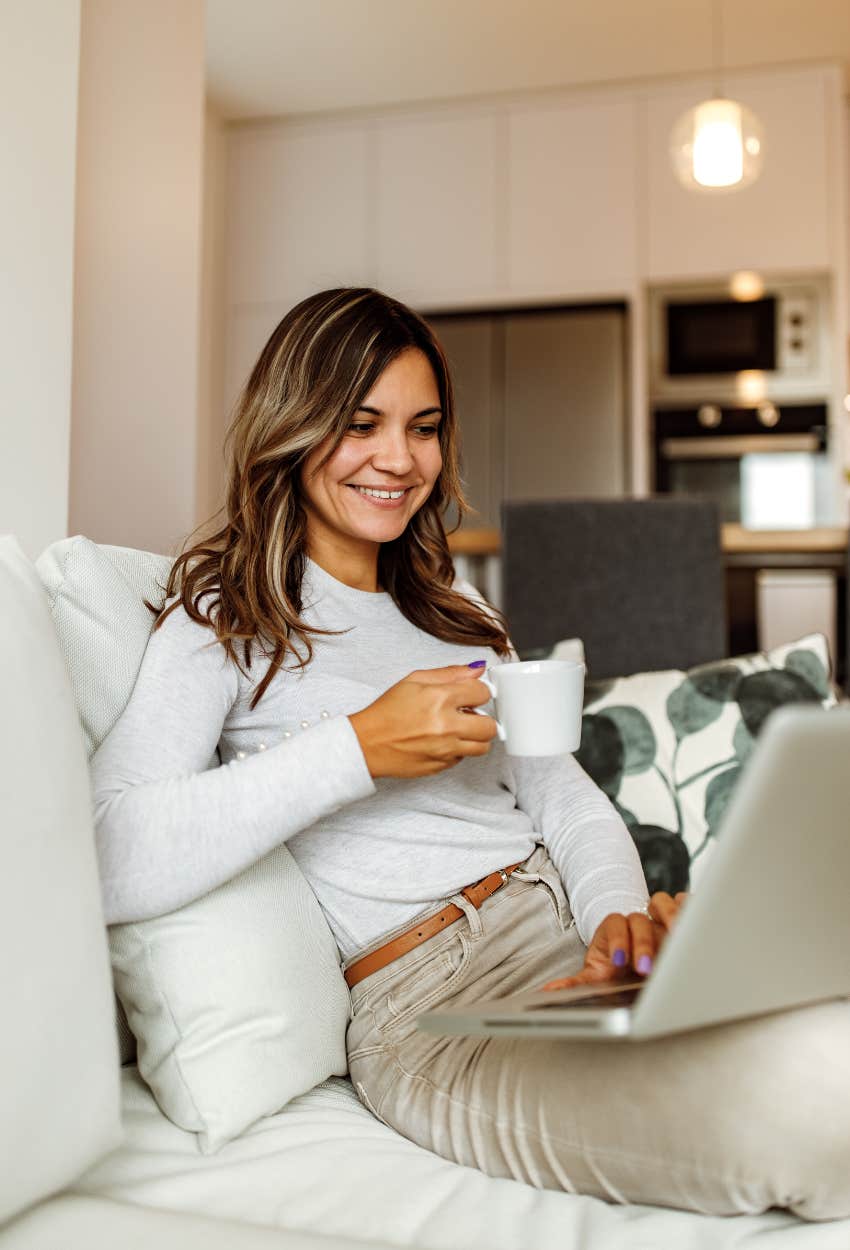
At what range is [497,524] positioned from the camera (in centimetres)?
454

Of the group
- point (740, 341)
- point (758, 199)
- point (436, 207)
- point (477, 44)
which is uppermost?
point (477, 44)

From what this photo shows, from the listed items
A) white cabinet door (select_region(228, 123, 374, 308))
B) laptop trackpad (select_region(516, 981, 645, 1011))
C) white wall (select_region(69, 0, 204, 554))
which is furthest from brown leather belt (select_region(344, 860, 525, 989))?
white cabinet door (select_region(228, 123, 374, 308))

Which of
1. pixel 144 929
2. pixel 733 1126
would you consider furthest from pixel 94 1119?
pixel 733 1126

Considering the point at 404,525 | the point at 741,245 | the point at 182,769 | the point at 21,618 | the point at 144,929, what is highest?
the point at 741,245

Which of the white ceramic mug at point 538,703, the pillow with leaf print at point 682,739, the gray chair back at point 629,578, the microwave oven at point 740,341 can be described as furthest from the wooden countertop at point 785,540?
the white ceramic mug at point 538,703

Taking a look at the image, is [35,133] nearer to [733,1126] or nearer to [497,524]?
[733,1126]

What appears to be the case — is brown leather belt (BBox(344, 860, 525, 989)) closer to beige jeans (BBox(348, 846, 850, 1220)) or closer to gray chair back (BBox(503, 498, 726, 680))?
beige jeans (BBox(348, 846, 850, 1220))

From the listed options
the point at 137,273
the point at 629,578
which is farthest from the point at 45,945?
the point at 629,578

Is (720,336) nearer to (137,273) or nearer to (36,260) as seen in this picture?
(137,273)

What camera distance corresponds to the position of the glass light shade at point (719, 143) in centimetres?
299

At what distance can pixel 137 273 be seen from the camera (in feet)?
5.79

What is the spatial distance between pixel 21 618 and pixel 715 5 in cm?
371

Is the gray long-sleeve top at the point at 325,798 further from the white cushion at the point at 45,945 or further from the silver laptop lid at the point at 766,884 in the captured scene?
the silver laptop lid at the point at 766,884

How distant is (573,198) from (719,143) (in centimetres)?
152
